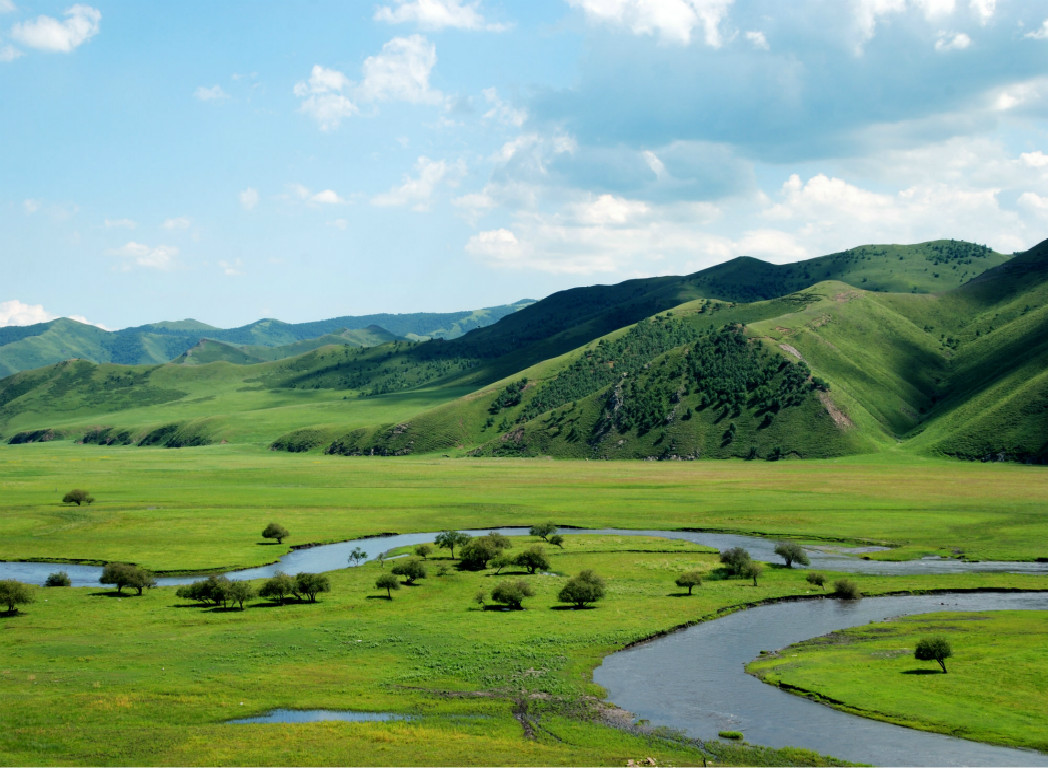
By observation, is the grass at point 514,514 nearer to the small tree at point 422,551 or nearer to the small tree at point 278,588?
the small tree at point 422,551

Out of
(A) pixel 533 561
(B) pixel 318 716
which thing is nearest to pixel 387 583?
(A) pixel 533 561

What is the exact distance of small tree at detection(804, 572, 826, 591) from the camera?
310ft

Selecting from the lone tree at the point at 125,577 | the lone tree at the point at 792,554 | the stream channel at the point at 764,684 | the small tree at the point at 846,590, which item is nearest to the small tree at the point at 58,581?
the stream channel at the point at 764,684

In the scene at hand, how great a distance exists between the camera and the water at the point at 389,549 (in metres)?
103

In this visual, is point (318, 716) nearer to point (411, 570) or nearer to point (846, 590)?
point (411, 570)

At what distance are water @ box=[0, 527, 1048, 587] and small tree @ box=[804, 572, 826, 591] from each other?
11.8m

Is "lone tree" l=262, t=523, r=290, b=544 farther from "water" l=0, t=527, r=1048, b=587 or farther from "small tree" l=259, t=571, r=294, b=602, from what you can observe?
"small tree" l=259, t=571, r=294, b=602

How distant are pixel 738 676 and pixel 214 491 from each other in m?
159

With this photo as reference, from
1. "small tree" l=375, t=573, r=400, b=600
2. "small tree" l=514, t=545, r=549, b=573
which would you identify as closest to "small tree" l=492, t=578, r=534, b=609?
"small tree" l=375, t=573, r=400, b=600

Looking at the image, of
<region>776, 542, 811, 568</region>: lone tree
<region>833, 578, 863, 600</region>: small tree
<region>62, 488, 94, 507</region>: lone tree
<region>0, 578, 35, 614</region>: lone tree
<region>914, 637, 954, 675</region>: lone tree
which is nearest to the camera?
<region>914, 637, 954, 675</region>: lone tree

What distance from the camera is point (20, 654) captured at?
65625 millimetres

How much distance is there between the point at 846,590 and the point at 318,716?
5968 cm

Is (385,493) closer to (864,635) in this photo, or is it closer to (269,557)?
(269,557)

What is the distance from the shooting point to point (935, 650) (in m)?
62.0
